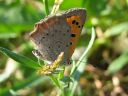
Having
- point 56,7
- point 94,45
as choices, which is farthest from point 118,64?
point 56,7

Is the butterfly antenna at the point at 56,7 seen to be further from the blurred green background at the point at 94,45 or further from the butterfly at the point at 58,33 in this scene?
the blurred green background at the point at 94,45

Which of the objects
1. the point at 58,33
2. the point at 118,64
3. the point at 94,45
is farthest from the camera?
the point at 94,45

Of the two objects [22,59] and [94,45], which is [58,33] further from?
[94,45]

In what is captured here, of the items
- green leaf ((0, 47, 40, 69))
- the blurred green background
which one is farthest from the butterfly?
the blurred green background

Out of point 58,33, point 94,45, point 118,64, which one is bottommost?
point 58,33

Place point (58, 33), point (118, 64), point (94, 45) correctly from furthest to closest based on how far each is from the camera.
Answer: point (94, 45), point (118, 64), point (58, 33)

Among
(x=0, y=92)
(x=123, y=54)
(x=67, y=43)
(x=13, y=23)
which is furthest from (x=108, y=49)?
(x=67, y=43)

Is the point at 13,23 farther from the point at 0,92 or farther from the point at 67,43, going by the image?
the point at 67,43

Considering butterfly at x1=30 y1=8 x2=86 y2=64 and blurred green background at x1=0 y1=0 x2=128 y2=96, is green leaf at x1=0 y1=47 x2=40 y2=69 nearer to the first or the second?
butterfly at x1=30 y1=8 x2=86 y2=64
